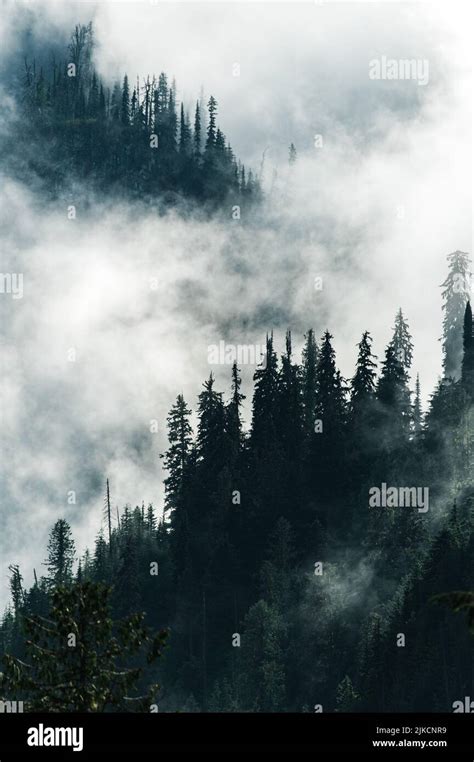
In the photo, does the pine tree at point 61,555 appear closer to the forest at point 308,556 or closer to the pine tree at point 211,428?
the forest at point 308,556

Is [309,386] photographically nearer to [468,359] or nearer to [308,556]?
[468,359]

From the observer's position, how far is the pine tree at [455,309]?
16762cm

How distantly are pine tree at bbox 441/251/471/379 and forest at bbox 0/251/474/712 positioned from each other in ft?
24.1

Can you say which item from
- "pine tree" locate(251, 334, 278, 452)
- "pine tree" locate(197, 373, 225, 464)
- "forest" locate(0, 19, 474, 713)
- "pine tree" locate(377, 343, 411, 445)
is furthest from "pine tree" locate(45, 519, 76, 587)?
"pine tree" locate(377, 343, 411, 445)

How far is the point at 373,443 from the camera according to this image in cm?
14100

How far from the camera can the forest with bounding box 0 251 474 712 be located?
113 meters

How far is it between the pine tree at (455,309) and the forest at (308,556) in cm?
735

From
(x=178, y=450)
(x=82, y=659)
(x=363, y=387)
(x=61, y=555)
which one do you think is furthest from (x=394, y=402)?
(x=82, y=659)

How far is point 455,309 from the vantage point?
168 meters

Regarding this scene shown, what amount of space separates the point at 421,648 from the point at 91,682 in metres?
72.3

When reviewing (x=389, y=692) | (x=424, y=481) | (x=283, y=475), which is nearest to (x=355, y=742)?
(x=389, y=692)

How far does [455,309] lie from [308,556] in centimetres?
4654

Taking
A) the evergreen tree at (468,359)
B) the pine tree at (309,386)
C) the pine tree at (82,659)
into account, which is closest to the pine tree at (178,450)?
the pine tree at (309,386)

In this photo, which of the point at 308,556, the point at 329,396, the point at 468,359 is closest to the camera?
the point at 308,556
